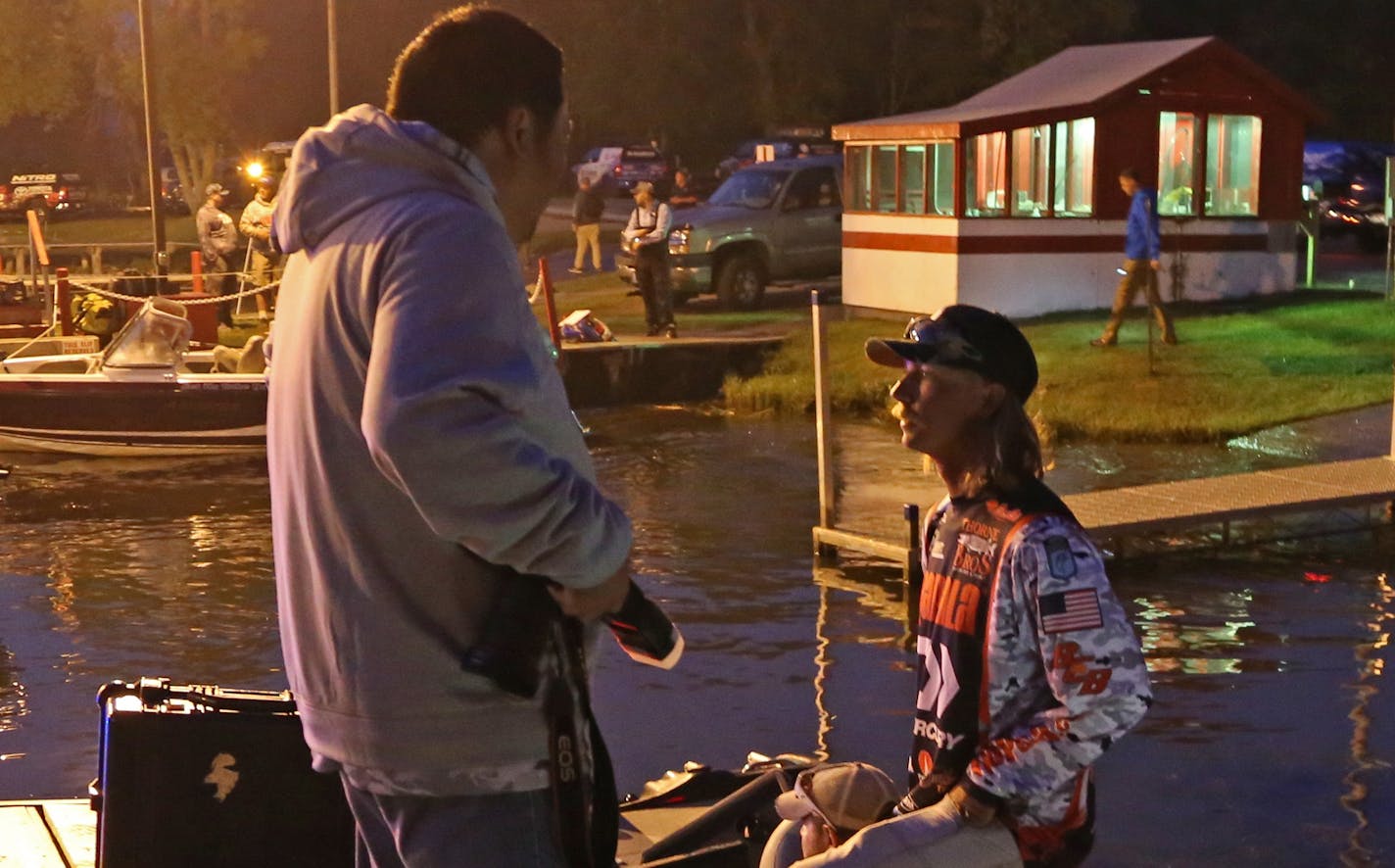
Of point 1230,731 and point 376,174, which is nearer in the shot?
point 376,174

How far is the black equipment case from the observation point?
13.7 ft

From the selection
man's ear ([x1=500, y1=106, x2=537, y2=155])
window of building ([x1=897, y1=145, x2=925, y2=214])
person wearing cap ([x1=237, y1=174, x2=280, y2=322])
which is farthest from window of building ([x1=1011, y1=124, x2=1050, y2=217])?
man's ear ([x1=500, y1=106, x2=537, y2=155])

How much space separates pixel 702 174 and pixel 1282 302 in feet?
122

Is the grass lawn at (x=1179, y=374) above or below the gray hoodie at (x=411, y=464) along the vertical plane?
below

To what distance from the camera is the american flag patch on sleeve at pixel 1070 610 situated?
11.1 feet

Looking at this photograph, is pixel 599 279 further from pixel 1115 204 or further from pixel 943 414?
pixel 943 414

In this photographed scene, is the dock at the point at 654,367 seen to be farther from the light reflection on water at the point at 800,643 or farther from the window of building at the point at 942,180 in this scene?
the light reflection on water at the point at 800,643

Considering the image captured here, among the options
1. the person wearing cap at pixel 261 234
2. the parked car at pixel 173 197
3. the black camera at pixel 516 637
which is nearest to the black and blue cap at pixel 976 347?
the black camera at pixel 516 637

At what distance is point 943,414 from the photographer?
3781mm

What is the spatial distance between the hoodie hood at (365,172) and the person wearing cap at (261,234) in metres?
19.2

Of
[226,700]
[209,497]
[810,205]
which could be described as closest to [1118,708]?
[226,700]

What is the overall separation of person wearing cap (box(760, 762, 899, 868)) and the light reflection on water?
2.55m

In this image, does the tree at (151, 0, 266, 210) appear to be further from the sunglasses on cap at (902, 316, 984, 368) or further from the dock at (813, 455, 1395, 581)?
the sunglasses on cap at (902, 316, 984, 368)

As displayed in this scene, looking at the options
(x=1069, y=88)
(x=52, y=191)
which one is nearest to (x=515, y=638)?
(x=1069, y=88)
